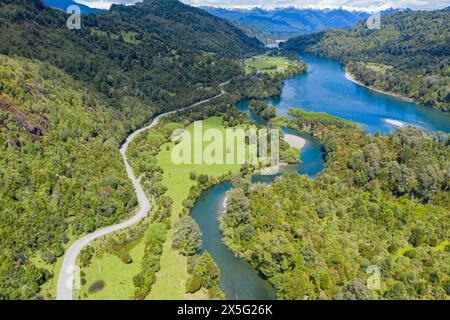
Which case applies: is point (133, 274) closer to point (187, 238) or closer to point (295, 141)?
point (187, 238)

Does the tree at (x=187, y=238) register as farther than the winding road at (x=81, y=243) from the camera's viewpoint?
Yes

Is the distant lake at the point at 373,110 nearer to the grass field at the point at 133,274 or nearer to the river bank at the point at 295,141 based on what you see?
the river bank at the point at 295,141

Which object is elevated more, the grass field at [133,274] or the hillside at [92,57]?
the hillside at [92,57]

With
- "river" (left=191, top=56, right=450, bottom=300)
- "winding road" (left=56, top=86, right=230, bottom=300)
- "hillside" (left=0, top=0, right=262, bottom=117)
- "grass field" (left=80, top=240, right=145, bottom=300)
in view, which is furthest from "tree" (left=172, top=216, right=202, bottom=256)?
"hillside" (left=0, top=0, right=262, bottom=117)

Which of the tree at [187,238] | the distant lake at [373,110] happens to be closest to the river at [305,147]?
the distant lake at [373,110]

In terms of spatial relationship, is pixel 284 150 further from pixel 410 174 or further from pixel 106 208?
pixel 106 208

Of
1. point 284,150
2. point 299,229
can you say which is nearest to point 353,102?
point 284,150

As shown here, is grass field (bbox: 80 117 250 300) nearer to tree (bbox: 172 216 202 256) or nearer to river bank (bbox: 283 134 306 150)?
tree (bbox: 172 216 202 256)

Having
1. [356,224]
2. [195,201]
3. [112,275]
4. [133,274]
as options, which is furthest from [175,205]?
[356,224]
